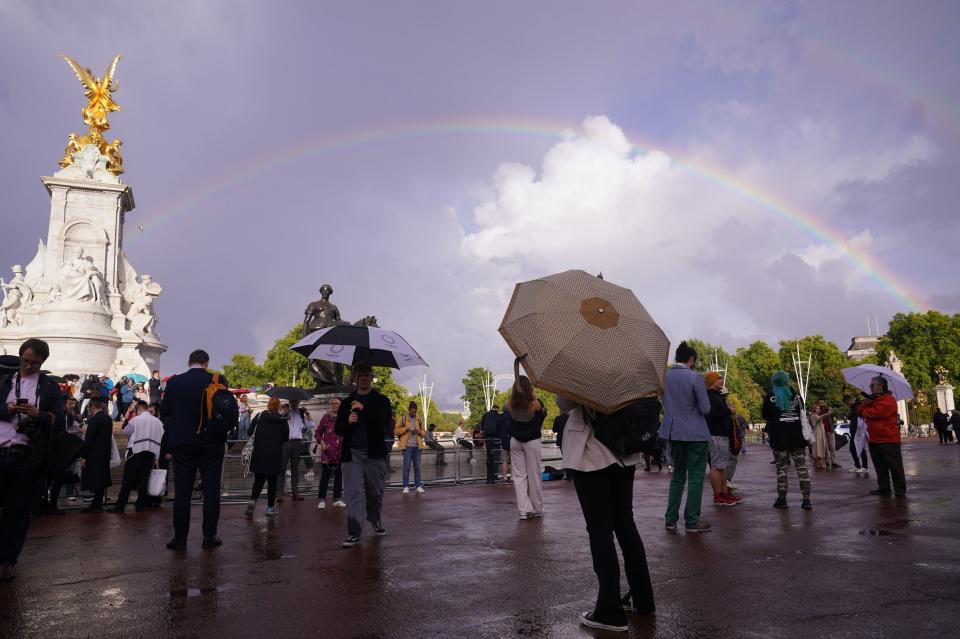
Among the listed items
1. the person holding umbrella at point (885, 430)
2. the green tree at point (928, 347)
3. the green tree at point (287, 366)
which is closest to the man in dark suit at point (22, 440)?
the person holding umbrella at point (885, 430)

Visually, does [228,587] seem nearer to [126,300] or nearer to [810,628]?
[810,628]

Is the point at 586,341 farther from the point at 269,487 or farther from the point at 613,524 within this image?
the point at 269,487

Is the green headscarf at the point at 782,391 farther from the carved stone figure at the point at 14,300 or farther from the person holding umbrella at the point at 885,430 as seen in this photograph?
the carved stone figure at the point at 14,300

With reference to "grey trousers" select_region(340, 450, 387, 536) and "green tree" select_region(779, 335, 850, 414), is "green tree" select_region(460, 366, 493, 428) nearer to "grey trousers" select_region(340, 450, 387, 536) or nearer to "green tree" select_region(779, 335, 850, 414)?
"green tree" select_region(779, 335, 850, 414)

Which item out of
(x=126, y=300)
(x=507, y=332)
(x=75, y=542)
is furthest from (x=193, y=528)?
(x=126, y=300)

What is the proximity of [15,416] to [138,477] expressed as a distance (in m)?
6.78

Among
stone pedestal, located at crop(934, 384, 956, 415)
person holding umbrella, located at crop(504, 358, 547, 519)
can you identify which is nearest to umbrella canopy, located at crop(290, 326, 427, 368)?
person holding umbrella, located at crop(504, 358, 547, 519)

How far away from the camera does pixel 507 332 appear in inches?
171

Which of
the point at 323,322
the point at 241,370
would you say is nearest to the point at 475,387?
the point at 241,370

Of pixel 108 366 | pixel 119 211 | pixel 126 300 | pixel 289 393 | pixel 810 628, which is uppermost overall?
pixel 119 211

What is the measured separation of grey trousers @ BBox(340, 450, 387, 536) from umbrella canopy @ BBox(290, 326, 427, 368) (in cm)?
161

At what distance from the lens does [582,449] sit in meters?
4.38

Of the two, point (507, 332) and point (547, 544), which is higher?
point (507, 332)

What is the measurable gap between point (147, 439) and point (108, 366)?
26152 millimetres
